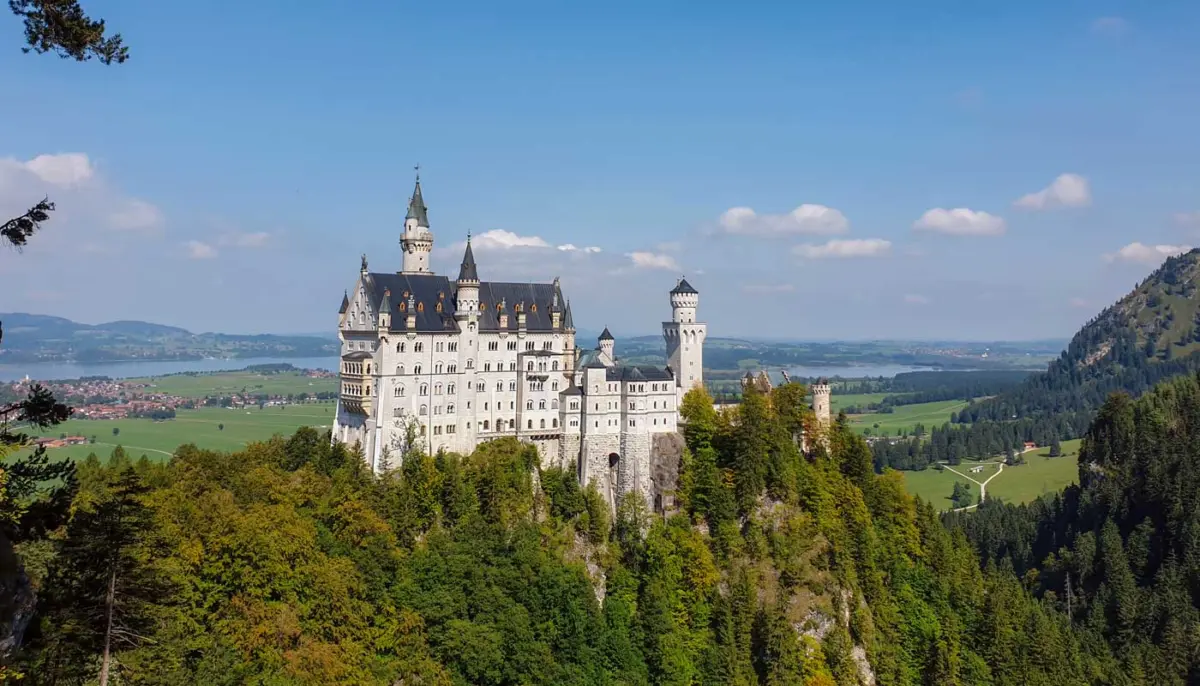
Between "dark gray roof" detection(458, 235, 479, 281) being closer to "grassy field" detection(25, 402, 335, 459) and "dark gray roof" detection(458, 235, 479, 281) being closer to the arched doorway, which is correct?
the arched doorway

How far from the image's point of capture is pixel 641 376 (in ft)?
263

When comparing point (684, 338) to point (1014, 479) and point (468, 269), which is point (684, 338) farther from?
point (1014, 479)

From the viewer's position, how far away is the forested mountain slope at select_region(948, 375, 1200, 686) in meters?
96.2

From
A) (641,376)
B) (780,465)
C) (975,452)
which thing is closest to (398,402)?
(641,376)

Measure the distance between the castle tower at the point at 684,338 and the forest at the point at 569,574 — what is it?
3448 millimetres

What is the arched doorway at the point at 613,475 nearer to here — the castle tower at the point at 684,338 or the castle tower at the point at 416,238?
the castle tower at the point at 684,338

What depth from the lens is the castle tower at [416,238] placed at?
275 ft

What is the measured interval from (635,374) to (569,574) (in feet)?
58.0

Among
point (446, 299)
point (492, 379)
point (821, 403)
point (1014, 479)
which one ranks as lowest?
point (1014, 479)

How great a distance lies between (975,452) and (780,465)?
135m

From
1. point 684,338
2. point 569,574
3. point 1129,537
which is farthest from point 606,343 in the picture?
point 1129,537

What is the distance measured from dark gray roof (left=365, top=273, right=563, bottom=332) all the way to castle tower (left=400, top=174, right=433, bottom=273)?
4181 mm

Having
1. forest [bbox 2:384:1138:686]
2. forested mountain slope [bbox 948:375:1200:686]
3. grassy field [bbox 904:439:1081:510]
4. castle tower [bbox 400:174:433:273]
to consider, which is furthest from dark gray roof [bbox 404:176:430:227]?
grassy field [bbox 904:439:1081:510]

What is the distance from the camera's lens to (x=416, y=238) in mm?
83938
